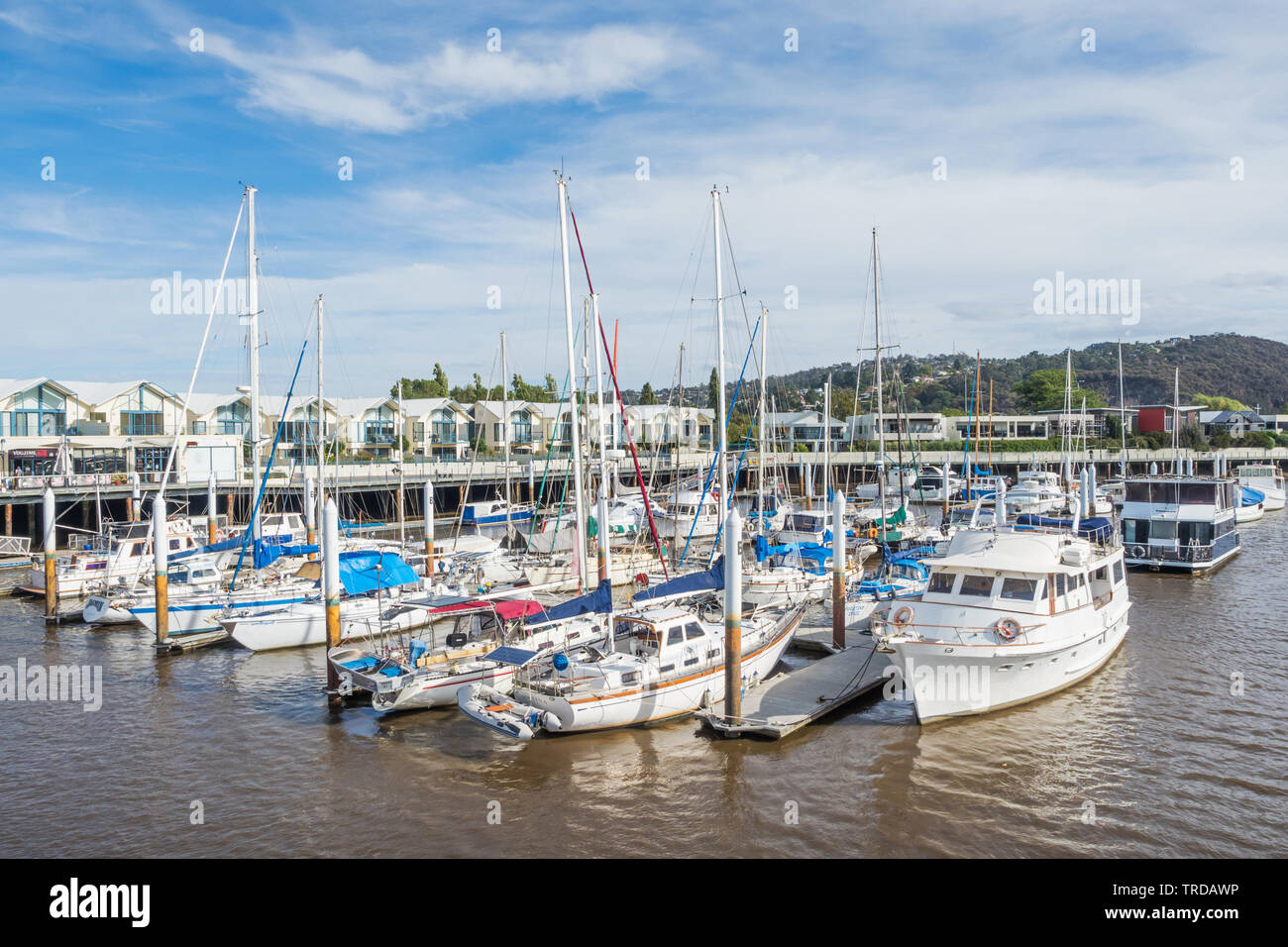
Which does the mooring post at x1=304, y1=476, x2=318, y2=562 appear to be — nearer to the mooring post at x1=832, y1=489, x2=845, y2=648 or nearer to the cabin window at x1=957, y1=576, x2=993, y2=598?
the mooring post at x1=832, y1=489, x2=845, y2=648

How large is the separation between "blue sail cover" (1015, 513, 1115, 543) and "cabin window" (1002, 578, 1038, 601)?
41.3 feet

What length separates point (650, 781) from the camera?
16281 millimetres

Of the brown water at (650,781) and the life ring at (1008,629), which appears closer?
the brown water at (650,781)

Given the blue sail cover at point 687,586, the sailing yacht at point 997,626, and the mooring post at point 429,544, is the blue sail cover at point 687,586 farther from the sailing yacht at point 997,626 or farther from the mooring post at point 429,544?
the mooring post at point 429,544

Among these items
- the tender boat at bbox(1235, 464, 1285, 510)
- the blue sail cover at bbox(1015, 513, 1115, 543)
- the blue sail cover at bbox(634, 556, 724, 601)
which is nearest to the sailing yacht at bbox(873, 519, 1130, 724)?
the blue sail cover at bbox(634, 556, 724, 601)

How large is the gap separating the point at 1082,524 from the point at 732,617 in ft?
71.6

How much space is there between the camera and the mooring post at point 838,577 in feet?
77.5

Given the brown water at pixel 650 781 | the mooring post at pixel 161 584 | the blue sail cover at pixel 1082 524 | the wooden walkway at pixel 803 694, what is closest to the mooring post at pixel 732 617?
the wooden walkway at pixel 803 694

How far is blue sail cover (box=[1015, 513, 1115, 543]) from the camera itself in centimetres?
3200

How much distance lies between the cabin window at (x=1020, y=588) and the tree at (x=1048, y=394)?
109456 mm

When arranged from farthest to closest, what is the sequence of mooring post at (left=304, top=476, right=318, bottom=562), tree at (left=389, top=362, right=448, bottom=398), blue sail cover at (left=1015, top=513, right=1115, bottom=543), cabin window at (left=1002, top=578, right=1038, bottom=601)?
1. tree at (left=389, top=362, right=448, bottom=398)
2. mooring post at (left=304, top=476, right=318, bottom=562)
3. blue sail cover at (left=1015, top=513, right=1115, bottom=543)
4. cabin window at (left=1002, top=578, right=1038, bottom=601)

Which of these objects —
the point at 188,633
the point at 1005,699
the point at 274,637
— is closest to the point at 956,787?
the point at 1005,699

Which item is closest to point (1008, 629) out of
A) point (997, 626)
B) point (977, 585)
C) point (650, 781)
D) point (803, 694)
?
point (997, 626)
